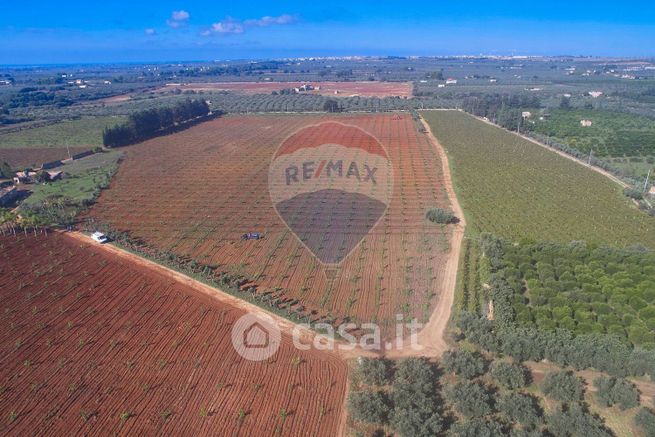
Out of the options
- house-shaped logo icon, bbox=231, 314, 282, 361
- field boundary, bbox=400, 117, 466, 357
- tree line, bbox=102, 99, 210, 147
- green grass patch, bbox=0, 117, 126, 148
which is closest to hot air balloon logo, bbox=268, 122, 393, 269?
field boundary, bbox=400, 117, 466, 357

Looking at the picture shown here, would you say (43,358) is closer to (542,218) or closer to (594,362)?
(594,362)

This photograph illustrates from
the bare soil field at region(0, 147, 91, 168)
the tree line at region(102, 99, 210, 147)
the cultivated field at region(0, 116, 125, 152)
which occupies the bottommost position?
the bare soil field at region(0, 147, 91, 168)

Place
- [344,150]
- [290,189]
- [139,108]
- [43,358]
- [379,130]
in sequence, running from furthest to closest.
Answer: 1. [139,108]
2. [379,130]
3. [344,150]
4. [290,189]
5. [43,358]

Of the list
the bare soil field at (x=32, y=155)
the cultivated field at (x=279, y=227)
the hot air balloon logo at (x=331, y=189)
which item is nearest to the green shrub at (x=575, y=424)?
the cultivated field at (x=279, y=227)

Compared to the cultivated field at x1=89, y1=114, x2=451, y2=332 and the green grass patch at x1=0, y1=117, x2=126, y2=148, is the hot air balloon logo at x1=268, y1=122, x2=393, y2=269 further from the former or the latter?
the green grass patch at x1=0, y1=117, x2=126, y2=148

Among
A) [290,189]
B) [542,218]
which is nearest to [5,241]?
[290,189]

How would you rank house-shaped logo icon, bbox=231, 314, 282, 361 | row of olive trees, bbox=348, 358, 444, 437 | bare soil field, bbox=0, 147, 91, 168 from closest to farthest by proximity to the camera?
1. row of olive trees, bbox=348, 358, 444, 437
2. house-shaped logo icon, bbox=231, 314, 282, 361
3. bare soil field, bbox=0, 147, 91, 168
